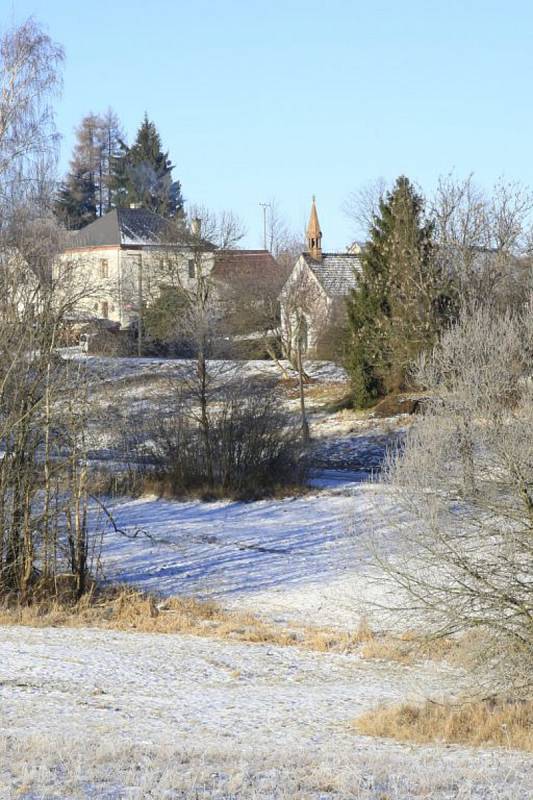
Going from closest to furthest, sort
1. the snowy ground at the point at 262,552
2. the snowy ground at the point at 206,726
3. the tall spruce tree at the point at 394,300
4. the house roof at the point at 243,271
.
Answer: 1. the snowy ground at the point at 206,726
2. the snowy ground at the point at 262,552
3. the tall spruce tree at the point at 394,300
4. the house roof at the point at 243,271

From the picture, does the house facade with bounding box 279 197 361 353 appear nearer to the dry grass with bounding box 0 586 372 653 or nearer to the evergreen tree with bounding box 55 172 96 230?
the dry grass with bounding box 0 586 372 653

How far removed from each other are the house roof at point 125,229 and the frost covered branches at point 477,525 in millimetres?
55597

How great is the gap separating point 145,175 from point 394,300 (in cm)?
5003

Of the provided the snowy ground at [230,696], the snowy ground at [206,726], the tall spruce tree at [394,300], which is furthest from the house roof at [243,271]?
the snowy ground at [206,726]

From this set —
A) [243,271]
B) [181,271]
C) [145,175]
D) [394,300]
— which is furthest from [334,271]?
[145,175]

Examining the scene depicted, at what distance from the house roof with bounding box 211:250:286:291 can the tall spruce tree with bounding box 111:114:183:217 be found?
85.2 ft

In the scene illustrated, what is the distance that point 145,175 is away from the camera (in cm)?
8556

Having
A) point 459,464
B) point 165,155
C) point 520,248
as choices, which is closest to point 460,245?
point 520,248

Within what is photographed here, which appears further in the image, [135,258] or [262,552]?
[135,258]

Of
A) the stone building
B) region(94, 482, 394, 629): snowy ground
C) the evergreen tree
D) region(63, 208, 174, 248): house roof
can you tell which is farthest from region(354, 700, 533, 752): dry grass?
the evergreen tree

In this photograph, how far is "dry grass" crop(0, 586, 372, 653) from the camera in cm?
1587

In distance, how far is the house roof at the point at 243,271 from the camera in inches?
2136

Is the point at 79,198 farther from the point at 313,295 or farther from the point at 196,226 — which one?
the point at 313,295

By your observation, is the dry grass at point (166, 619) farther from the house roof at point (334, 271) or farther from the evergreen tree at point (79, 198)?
the evergreen tree at point (79, 198)
